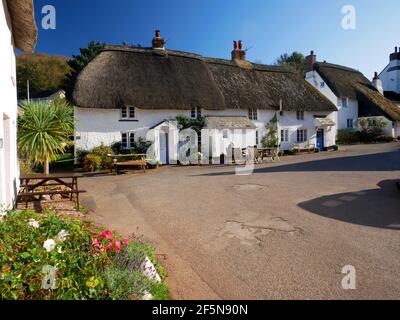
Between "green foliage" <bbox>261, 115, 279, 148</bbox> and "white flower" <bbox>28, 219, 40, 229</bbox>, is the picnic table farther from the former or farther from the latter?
"green foliage" <bbox>261, 115, 279, 148</bbox>

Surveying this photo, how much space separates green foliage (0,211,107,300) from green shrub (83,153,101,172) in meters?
13.1

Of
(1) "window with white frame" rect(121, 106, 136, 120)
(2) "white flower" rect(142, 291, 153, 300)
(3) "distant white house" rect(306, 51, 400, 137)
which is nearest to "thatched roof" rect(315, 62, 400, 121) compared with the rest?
(3) "distant white house" rect(306, 51, 400, 137)

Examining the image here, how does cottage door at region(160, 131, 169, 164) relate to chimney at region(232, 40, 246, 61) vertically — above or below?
below

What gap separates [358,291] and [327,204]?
4.69 meters

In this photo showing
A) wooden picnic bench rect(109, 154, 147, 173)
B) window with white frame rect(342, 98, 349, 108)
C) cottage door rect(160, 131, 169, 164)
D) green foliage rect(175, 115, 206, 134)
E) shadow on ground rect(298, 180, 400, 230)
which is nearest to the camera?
shadow on ground rect(298, 180, 400, 230)

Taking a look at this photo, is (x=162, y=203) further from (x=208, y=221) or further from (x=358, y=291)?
(x=358, y=291)

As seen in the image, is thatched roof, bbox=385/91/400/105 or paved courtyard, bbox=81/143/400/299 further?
thatched roof, bbox=385/91/400/105

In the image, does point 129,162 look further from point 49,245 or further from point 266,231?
point 49,245

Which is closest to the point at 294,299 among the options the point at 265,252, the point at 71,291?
the point at 265,252

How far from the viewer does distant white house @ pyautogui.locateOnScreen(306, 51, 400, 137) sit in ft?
116

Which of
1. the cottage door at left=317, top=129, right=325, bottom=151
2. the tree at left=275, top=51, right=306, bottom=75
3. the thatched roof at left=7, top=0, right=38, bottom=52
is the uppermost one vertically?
the tree at left=275, top=51, right=306, bottom=75

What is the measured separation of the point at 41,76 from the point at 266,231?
6789 centimetres

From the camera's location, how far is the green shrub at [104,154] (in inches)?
688

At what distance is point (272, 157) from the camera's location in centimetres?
2086
